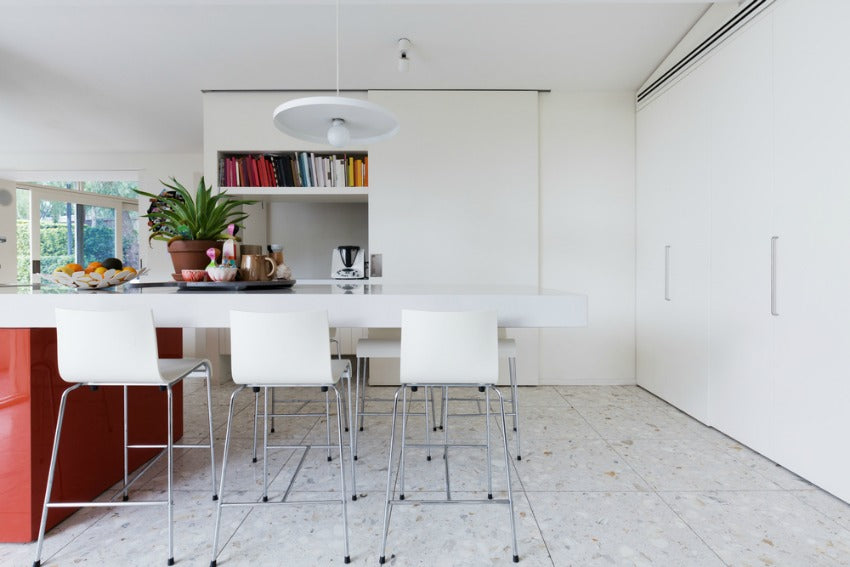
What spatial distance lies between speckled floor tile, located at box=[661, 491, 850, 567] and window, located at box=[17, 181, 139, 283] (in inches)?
293

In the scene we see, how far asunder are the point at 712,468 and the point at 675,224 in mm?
1728

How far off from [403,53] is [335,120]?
1.45 meters

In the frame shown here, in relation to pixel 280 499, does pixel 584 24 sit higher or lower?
higher

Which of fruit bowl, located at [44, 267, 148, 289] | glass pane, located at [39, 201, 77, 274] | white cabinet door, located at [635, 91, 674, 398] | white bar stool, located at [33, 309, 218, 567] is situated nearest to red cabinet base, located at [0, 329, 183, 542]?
white bar stool, located at [33, 309, 218, 567]

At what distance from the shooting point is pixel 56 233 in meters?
6.32

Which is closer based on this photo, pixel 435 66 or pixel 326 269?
pixel 435 66

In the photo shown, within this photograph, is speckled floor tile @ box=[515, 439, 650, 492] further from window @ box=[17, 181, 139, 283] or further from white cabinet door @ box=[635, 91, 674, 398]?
window @ box=[17, 181, 139, 283]

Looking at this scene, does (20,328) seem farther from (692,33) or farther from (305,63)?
(692,33)

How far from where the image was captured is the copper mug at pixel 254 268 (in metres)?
2.11

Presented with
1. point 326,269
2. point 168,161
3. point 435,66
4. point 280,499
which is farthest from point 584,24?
point 168,161

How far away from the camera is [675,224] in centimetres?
330

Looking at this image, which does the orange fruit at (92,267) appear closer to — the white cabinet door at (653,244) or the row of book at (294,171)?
the row of book at (294,171)

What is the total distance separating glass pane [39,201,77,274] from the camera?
20.3 feet

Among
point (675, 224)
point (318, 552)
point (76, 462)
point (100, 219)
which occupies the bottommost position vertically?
point (318, 552)
